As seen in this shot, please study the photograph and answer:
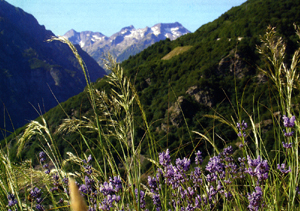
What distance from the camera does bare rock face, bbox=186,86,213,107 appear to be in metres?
44.8

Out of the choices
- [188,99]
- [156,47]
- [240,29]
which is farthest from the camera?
[156,47]

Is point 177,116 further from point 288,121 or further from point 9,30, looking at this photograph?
point 9,30

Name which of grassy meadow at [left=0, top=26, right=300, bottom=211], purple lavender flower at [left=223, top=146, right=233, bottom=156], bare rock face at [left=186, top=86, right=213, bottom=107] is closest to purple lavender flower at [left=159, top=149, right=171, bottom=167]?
grassy meadow at [left=0, top=26, right=300, bottom=211]

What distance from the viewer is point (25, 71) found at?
16288 centimetres

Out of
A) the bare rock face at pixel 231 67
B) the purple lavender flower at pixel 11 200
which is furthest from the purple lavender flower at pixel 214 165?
the bare rock face at pixel 231 67

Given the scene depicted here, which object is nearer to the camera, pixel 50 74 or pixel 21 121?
pixel 21 121

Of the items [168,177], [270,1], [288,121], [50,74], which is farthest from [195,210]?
[50,74]

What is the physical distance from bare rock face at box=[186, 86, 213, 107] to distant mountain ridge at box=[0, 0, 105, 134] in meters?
116

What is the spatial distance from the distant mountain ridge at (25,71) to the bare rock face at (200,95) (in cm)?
11631

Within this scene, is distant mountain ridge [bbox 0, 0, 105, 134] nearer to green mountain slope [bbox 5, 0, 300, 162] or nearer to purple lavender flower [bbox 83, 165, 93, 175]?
green mountain slope [bbox 5, 0, 300, 162]

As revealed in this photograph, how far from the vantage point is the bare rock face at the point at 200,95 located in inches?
1766

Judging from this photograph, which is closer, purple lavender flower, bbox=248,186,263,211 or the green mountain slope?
purple lavender flower, bbox=248,186,263,211

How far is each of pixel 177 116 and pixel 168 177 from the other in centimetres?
3937

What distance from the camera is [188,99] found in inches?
1762
